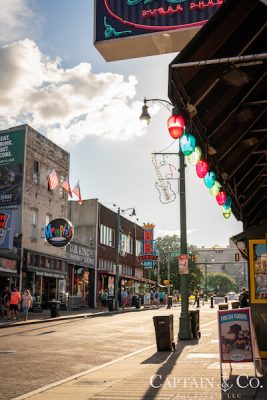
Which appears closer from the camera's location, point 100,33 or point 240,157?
point 100,33

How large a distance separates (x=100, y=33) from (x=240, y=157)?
17.8 ft

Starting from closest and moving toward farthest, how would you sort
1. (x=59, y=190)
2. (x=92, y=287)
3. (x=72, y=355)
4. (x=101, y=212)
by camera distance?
(x=72, y=355) < (x=59, y=190) < (x=92, y=287) < (x=101, y=212)

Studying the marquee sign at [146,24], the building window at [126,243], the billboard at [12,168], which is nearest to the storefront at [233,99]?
the marquee sign at [146,24]

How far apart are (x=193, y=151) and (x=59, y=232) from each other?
2618 centimetres

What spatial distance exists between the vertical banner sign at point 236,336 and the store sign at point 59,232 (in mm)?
26988

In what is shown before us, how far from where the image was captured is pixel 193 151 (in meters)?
10.3

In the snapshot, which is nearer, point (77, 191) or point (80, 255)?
point (77, 191)

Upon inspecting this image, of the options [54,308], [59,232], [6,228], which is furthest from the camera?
[59,232]

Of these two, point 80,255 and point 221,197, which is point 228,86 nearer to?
point 221,197

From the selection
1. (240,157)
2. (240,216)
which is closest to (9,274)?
(240,216)

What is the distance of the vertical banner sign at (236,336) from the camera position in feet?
29.0

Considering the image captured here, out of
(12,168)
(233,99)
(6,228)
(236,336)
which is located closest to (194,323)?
(236,336)

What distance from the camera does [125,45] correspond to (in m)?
8.76

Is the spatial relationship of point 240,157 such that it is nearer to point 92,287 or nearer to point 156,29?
point 156,29
